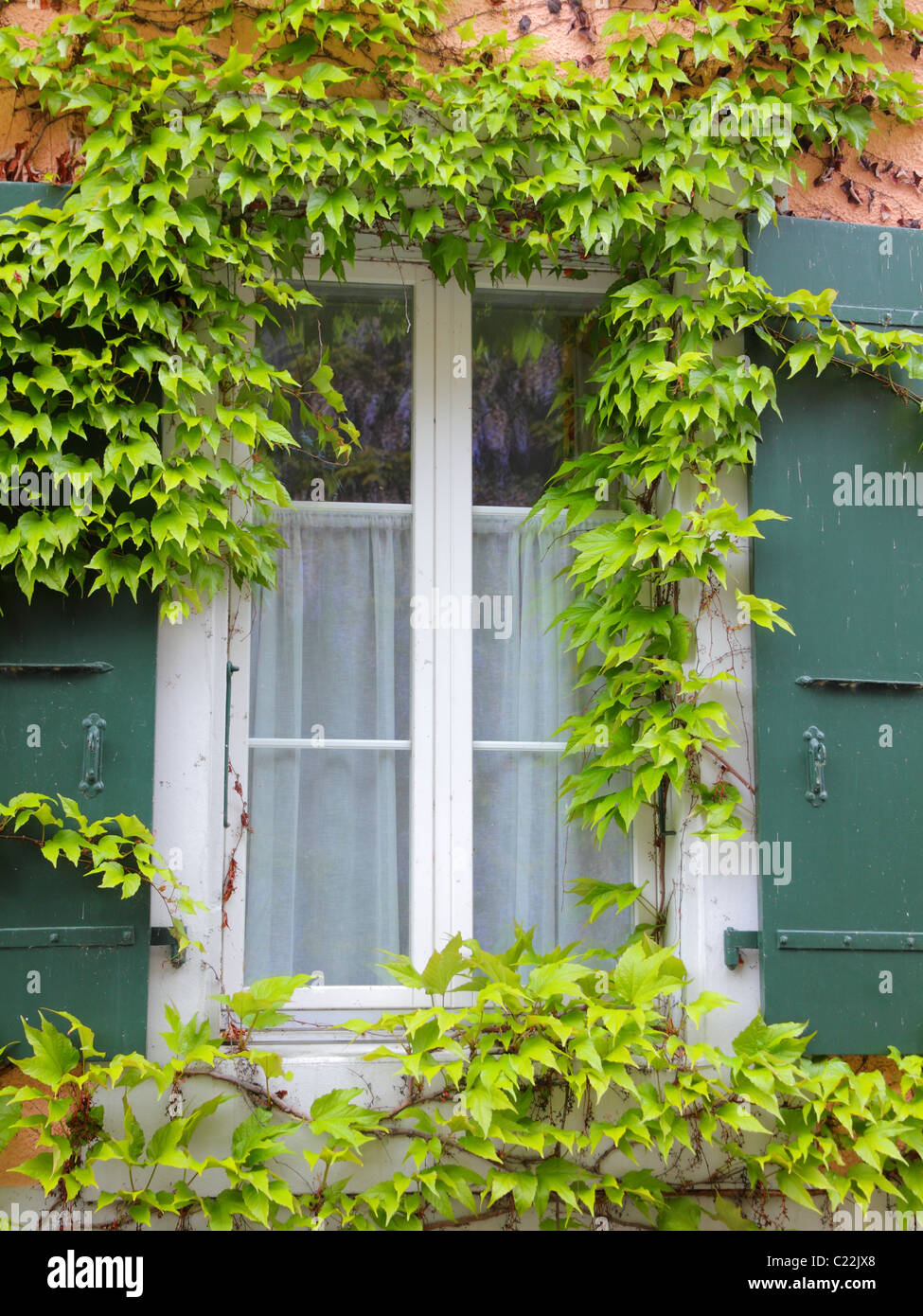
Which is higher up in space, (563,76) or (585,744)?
(563,76)

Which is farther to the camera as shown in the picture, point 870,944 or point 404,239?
point 404,239

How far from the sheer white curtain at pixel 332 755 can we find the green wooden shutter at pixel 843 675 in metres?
0.93

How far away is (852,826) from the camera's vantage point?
2875 millimetres

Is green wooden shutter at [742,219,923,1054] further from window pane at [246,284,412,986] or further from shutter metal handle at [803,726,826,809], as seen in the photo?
window pane at [246,284,412,986]

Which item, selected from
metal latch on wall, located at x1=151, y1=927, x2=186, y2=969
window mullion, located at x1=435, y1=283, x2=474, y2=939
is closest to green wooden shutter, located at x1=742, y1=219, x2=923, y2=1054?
window mullion, located at x1=435, y1=283, x2=474, y2=939

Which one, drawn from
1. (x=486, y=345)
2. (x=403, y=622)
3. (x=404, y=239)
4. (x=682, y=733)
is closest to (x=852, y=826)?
(x=682, y=733)

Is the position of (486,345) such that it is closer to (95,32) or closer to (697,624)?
(697,624)

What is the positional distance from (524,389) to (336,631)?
87 centimetres

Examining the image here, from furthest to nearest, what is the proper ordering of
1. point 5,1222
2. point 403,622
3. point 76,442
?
1. point 403,622
2. point 76,442
3. point 5,1222

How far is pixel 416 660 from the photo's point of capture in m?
3.05

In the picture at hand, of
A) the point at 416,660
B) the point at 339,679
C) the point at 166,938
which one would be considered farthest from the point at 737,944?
the point at 166,938

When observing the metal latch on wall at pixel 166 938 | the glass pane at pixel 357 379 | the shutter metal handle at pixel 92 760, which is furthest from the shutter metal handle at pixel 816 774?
the shutter metal handle at pixel 92 760

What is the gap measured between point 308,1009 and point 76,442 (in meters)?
1.54

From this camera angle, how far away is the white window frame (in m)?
2.93
